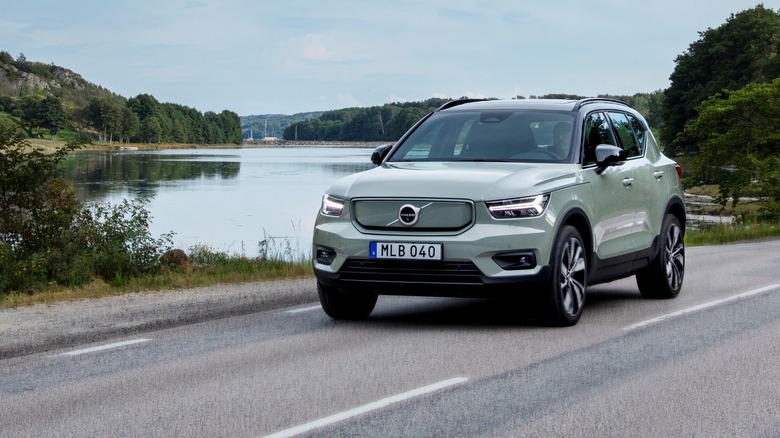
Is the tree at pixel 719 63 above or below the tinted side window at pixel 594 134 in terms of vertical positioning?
above

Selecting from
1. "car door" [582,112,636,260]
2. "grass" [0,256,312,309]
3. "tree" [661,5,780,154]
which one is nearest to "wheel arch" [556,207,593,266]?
"car door" [582,112,636,260]

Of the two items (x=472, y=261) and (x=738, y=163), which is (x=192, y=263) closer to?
(x=472, y=261)

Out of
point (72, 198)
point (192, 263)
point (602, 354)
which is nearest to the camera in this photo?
point (602, 354)

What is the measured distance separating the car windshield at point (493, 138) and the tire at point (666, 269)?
6.21 ft

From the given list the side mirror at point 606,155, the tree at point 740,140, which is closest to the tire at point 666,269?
the side mirror at point 606,155

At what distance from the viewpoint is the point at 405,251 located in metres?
8.42

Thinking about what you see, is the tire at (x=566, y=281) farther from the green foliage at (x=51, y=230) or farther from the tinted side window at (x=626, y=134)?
the green foliage at (x=51, y=230)

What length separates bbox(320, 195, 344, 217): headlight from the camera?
8844 millimetres

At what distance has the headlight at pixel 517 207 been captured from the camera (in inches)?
333

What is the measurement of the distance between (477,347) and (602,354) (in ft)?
2.87

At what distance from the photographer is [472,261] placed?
27.4 ft

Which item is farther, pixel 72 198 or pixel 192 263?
pixel 192 263

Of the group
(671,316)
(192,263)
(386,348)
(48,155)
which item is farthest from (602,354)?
(192,263)

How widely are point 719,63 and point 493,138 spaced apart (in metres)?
78.6
